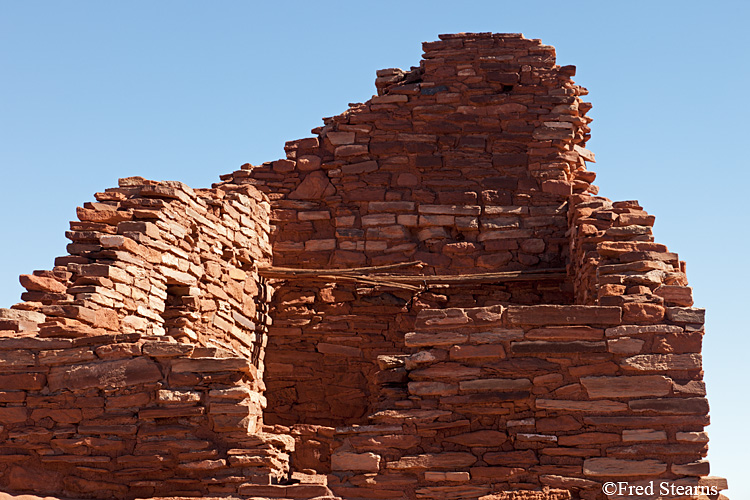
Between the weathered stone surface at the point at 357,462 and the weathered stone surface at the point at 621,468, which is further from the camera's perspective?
the weathered stone surface at the point at 357,462

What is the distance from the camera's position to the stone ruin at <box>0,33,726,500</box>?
29.4 feet

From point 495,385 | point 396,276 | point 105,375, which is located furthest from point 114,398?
point 396,276

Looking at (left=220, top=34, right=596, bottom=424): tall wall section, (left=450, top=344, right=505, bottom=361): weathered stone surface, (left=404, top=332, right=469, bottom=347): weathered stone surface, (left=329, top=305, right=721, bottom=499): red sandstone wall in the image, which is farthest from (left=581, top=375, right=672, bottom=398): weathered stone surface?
(left=220, top=34, right=596, bottom=424): tall wall section

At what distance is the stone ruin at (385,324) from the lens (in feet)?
29.4

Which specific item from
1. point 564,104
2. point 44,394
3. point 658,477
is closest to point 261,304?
point 44,394

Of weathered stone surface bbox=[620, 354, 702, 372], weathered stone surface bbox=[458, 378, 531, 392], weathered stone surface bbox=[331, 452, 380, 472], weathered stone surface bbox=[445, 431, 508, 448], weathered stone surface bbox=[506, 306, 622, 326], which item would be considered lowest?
weathered stone surface bbox=[331, 452, 380, 472]

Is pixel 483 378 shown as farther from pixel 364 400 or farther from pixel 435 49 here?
pixel 435 49

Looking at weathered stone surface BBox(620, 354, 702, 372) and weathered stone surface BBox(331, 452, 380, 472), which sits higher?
weathered stone surface BBox(620, 354, 702, 372)

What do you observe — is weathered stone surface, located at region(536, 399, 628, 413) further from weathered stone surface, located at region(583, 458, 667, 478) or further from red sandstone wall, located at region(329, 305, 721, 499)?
weathered stone surface, located at region(583, 458, 667, 478)

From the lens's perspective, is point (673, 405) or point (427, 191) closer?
point (673, 405)

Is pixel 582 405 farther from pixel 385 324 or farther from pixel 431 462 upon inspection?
pixel 385 324

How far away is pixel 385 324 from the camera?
40.5 feet

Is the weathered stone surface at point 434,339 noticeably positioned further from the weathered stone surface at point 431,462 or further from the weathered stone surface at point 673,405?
the weathered stone surface at point 673,405

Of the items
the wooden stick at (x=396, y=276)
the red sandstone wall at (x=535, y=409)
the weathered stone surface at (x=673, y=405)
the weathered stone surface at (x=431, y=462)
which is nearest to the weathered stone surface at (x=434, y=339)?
the red sandstone wall at (x=535, y=409)
